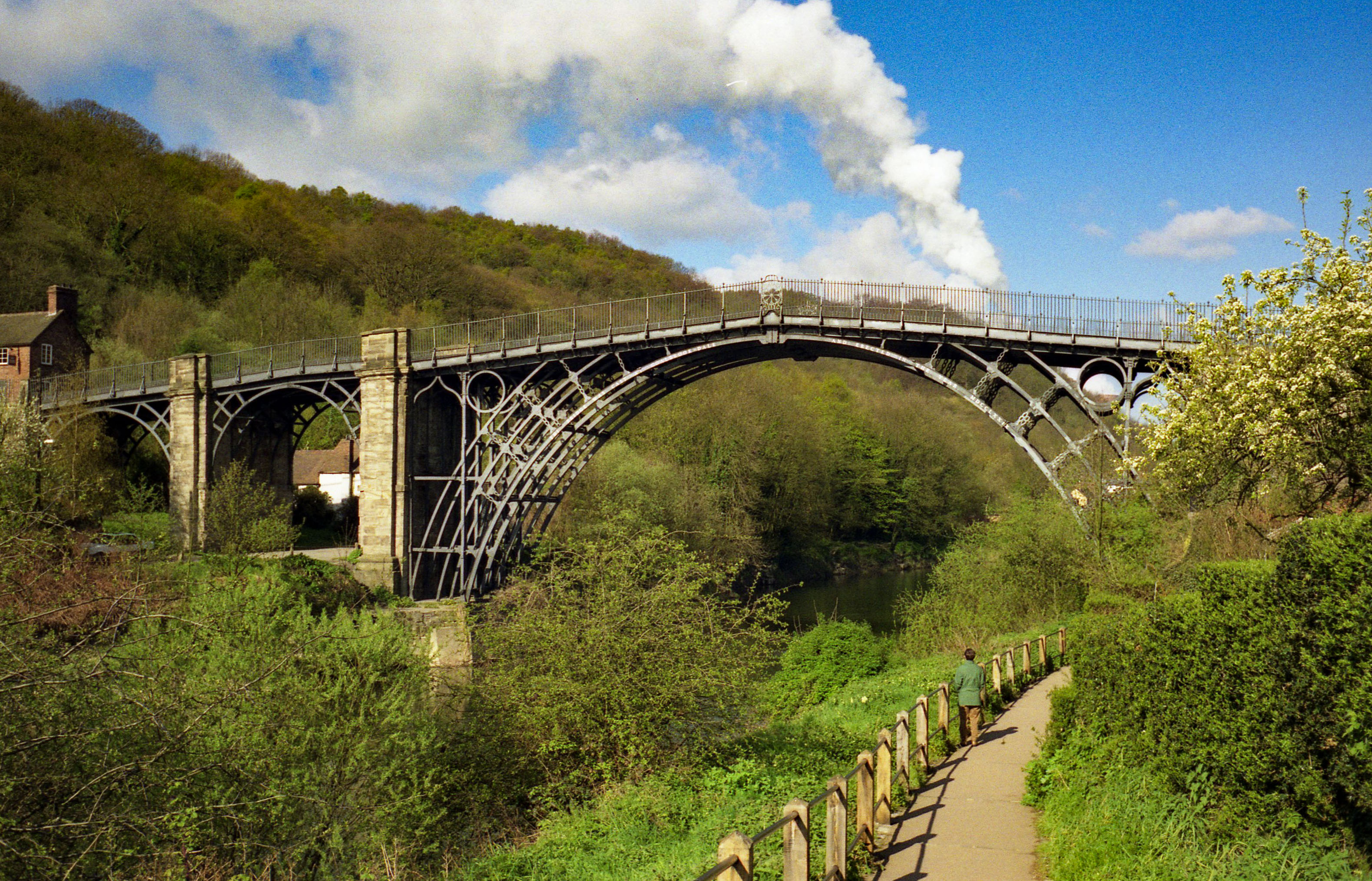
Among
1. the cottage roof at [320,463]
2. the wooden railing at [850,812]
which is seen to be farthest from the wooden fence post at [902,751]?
the cottage roof at [320,463]

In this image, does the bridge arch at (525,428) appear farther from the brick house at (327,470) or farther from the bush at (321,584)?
the brick house at (327,470)

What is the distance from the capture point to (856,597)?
4097cm

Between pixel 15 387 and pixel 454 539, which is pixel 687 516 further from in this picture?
pixel 15 387

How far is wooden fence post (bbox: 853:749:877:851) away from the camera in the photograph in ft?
24.3

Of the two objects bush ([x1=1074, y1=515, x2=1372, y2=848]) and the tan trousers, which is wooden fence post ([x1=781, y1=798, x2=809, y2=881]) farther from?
the tan trousers

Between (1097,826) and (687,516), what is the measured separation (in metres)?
28.0

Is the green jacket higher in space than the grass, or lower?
higher

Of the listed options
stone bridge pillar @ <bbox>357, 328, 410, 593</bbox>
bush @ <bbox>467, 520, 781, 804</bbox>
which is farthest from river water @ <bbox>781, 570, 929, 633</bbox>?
bush @ <bbox>467, 520, 781, 804</bbox>

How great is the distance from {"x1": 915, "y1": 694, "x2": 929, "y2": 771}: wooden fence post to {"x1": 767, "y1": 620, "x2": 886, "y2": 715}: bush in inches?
308

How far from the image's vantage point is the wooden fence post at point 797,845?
5879 millimetres

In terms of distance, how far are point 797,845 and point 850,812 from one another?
3007mm

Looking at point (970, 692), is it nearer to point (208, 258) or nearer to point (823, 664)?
point (823, 664)

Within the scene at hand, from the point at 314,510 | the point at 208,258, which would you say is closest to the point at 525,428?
→ the point at 314,510

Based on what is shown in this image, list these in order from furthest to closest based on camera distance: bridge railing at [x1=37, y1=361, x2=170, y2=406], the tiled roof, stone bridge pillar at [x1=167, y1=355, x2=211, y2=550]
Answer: the tiled roof < bridge railing at [x1=37, y1=361, x2=170, y2=406] < stone bridge pillar at [x1=167, y1=355, x2=211, y2=550]
